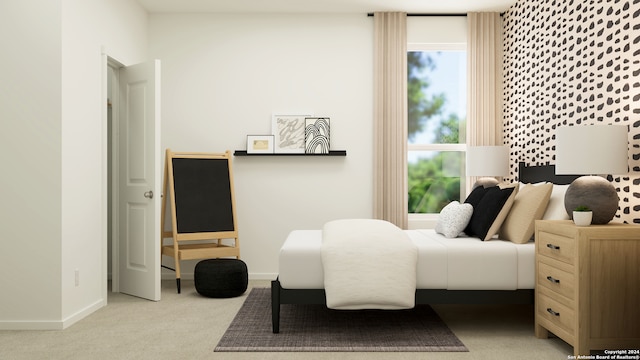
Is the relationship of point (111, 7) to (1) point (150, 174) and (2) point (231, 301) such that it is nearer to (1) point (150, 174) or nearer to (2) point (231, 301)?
(1) point (150, 174)

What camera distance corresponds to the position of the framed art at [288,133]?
543cm

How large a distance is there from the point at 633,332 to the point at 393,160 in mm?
3003

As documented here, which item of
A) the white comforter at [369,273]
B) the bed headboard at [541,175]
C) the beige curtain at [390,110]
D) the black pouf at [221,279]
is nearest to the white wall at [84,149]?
the black pouf at [221,279]

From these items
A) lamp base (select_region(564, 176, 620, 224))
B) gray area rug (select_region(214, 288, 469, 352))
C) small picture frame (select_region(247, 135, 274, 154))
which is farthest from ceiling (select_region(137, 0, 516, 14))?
gray area rug (select_region(214, 288, 469, 352))

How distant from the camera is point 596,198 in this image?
9.68 ft

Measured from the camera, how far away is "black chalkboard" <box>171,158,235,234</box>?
16.4ft

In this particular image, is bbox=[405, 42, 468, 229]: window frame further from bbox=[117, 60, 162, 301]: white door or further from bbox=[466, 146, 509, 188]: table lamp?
bbox=[117, 60, 162, 301]: white door

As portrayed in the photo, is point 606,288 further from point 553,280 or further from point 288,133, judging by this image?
point 288,133

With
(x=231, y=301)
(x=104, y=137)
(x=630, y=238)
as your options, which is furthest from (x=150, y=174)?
(x=630, y=238)

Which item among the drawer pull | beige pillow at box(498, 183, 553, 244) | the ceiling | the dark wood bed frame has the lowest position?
the dark wood bed frame

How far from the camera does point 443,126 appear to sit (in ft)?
18.4

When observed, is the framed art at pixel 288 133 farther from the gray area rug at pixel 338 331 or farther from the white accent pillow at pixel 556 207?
the white accent pillow at pixel 556 207

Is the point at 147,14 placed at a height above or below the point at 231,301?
above

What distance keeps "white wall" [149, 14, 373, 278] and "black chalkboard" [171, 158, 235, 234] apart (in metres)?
0.33
